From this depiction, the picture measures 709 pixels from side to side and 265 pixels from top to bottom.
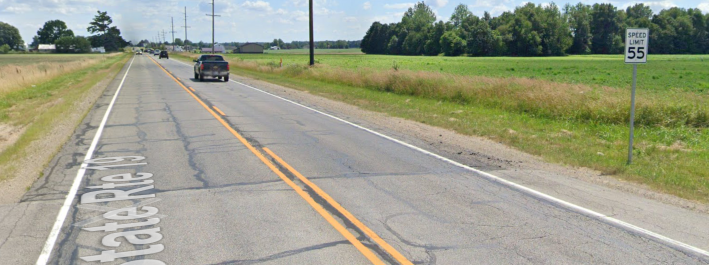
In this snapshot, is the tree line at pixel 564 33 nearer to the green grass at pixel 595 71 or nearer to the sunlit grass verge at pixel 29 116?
the green grass at pixel 595 71

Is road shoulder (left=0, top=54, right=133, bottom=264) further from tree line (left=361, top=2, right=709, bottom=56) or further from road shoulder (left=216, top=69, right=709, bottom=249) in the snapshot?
tree line (left=361, top=2, right=709, bottom=56)

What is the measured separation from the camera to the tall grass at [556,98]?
47.0 feet

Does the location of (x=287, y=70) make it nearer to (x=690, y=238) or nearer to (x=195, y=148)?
(x=195, y=148)

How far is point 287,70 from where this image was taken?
Answer: 131ft

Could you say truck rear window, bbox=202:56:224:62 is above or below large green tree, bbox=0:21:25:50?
below

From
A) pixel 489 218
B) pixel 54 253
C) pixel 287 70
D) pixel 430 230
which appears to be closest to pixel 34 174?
pixel 54 253

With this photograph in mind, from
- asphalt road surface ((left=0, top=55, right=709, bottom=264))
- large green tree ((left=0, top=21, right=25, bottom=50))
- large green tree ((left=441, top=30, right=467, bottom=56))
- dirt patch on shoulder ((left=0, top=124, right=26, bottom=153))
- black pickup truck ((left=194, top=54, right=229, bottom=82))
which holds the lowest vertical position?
dirt patch on shoulder ((left=0, top=124, right=26, bottom=153))

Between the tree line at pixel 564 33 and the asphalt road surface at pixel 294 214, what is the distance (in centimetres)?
10904

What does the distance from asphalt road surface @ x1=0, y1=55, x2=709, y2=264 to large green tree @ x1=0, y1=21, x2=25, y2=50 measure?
20202cm

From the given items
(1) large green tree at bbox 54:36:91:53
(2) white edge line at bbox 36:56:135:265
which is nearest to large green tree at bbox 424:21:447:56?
(1) large green tree at bbox 54:36:91:53

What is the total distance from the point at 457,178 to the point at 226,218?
12.8ft

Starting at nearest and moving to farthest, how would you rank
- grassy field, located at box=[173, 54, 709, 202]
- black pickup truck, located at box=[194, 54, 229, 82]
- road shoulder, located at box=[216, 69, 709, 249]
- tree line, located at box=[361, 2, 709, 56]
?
road shoulder, located at box=[216, 69, 709, 249]
grassy field, located at box=[173, 54, 709, 202]
black pickup truck, located at box=[194, 54, 229, 82]
tree line, located at box=[361, 2, 709, 56]

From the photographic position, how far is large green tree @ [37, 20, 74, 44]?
19500 centimetres

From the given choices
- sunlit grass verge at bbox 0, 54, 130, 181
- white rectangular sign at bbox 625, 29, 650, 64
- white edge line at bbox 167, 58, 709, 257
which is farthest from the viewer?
sunlit grass verge at bbox 0, 54, 130, 181
